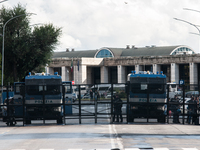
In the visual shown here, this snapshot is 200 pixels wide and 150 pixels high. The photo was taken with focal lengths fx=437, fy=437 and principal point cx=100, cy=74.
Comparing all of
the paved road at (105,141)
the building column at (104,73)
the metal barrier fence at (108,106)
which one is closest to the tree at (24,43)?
the metal barrier fence at (108,106)

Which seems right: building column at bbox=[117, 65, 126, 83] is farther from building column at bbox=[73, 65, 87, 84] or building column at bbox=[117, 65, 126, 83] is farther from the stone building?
building column at bbox=[73, 65, 87, 84]

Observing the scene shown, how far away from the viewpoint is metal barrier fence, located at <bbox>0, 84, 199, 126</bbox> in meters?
24.9

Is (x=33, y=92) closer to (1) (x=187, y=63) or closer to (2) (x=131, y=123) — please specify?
(2) (x=131, y=123)

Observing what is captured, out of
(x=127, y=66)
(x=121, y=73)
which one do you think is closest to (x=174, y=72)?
(x=121, y=73)

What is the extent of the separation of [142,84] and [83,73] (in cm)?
6693

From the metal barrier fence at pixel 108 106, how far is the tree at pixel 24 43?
1055 inches

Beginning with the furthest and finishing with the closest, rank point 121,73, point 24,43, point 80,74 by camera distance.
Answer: point 121,73 → point 80,74 → point 24,43

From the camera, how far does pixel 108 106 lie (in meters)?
25.2

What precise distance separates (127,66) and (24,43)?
47.3 metres

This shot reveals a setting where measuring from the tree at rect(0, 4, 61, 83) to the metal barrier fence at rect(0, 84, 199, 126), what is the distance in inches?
1055

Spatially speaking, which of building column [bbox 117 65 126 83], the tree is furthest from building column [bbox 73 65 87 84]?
the tree

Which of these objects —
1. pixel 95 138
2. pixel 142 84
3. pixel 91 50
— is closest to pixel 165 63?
pixel 91 50

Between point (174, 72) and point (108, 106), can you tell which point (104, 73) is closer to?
point (174, 72)

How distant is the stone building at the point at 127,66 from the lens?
8462cm
